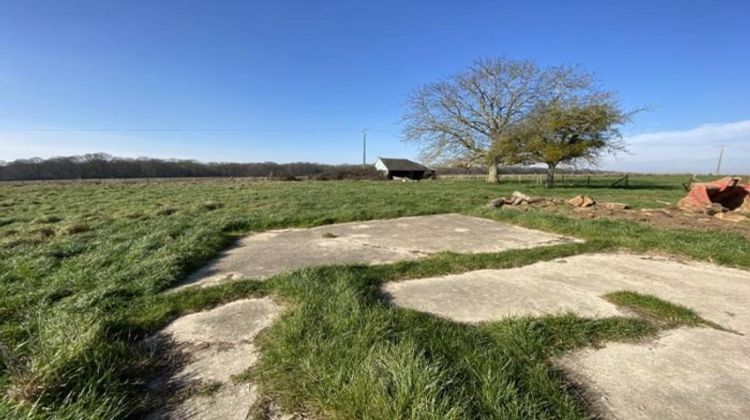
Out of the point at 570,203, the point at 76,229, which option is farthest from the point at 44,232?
the point at 570,203

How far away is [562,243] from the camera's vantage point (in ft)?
17.9

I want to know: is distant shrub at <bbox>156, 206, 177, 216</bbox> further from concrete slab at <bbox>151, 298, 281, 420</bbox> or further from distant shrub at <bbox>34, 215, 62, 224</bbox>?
concrete slab at <bbox>151, 298, 281, 420</bbox>

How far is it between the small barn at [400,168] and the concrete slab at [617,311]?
149 ft

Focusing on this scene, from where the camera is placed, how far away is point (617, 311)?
2.92 m

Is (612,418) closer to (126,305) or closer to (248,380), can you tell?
(248,380)

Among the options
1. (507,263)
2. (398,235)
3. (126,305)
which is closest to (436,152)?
(398,235)

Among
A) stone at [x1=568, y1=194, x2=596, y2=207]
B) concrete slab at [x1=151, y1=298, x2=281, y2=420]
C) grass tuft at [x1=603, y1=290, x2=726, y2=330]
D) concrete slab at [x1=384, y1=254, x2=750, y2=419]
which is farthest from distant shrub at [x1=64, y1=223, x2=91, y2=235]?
stone at [x1=568, y1=194, x2=596, y2=207]

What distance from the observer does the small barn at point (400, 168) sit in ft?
166

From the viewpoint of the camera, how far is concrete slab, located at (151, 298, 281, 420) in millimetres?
1760

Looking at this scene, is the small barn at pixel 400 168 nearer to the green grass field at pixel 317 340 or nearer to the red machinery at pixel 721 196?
the red machinery at pixel 721 196

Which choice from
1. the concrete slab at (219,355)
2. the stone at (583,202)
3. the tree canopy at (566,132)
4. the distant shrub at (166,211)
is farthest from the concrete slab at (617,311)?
the tree canopy at (566,132)

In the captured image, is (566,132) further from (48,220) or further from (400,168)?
(400,168)

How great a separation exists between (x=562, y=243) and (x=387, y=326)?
13.9ft

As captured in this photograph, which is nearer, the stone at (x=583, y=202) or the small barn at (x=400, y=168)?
the stone at (x=583, y=202)
